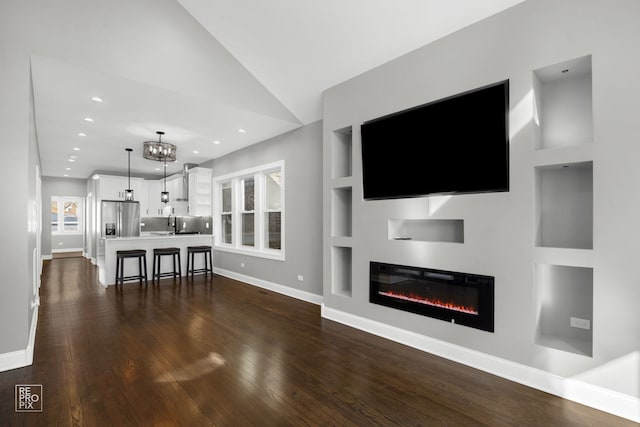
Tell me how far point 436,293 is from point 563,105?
1.98 m

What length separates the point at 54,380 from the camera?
102 inches

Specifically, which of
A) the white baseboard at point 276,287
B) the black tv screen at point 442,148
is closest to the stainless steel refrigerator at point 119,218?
the white baseboard at point 276,287

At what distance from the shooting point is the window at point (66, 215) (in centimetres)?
1159

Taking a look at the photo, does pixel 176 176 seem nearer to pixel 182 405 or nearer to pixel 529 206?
pixel 182 405

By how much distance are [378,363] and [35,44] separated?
4.45 metres

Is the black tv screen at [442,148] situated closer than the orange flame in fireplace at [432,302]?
Yes

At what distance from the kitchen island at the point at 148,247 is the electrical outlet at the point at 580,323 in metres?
7.05

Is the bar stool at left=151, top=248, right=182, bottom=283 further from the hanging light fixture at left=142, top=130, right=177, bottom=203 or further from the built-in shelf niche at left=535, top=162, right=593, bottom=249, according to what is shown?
the built-in shelf niche at left=535, top=162, right=593, bottom=249

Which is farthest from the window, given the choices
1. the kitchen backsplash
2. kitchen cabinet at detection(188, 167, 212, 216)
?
kitchen cabinet at detection(188, 167, 212, 216)

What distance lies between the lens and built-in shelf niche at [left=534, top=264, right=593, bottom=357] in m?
2.52

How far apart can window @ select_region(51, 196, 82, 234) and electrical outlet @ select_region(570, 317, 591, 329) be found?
14.4m

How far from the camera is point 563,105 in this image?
2658mm

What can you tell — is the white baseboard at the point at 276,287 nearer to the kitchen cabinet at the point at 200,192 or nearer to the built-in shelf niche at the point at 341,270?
the built-in shelf niche at the point at 341,270

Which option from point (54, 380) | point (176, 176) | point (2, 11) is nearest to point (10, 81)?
point (2, 11)
